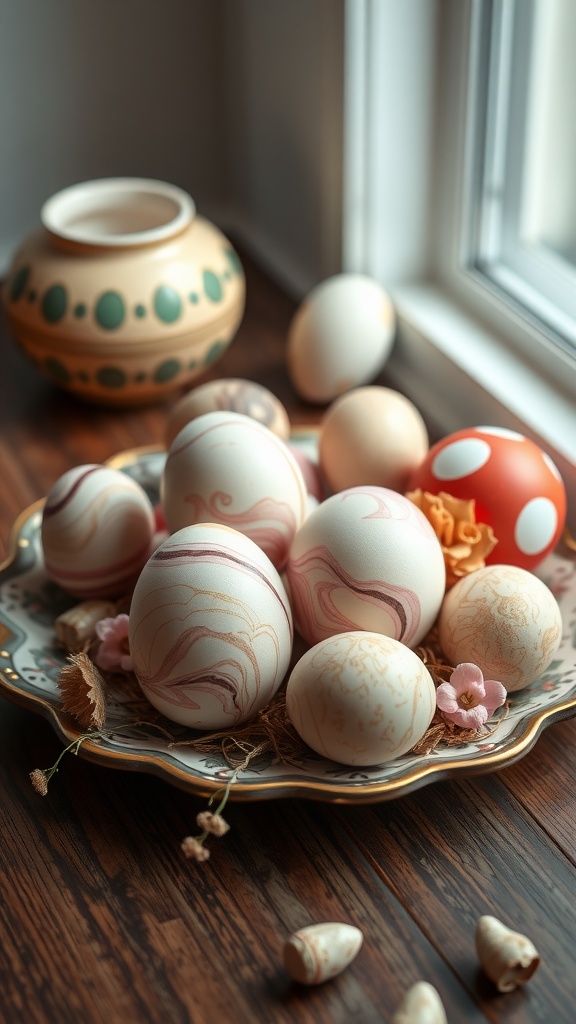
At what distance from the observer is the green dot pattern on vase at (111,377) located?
968 millimetres

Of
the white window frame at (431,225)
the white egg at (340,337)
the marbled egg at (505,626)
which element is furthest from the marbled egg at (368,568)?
the white egg at (340,337)

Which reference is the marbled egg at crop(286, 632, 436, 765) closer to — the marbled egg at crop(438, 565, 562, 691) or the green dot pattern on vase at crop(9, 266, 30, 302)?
the marbled egg at crop(438, 565, 562, 691)

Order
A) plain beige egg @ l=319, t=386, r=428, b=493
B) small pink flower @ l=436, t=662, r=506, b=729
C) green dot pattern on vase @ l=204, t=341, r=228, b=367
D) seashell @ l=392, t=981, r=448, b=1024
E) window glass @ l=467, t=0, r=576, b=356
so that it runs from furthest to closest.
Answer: green dot pattern on vase @ l=204, t=341, r=228, b=367
window glass @ l=467, t=0, r=576, b=356
plain beige egg @ l=319, t=386, r=428, b=493
small pink flower @ l=436, t=662, r=506, b=729
seashell @ l=392, t=981, r=448, b=1024

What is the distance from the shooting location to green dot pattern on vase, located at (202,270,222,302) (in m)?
0.98

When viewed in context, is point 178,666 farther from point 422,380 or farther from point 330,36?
point 330,36

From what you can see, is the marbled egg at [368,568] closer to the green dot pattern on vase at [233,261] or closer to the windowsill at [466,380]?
the windowsill at [466,380]

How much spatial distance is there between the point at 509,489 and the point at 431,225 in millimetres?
410

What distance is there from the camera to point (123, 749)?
60 centimetres

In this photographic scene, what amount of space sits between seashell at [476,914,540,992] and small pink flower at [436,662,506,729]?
12cm

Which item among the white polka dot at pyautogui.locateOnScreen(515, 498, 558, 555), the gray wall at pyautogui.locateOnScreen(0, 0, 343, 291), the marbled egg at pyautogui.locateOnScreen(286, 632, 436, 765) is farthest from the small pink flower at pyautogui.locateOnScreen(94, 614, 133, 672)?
the gray wall at pyautogui.locateOnScreen(0, 0, 343, 291)

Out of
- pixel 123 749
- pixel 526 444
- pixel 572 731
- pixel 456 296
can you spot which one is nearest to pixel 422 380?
pixel 456 296

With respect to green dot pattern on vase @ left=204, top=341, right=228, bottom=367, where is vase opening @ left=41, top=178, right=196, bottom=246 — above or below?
above

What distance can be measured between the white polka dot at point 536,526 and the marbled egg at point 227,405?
0.67 feet

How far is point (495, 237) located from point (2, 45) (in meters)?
0.55
